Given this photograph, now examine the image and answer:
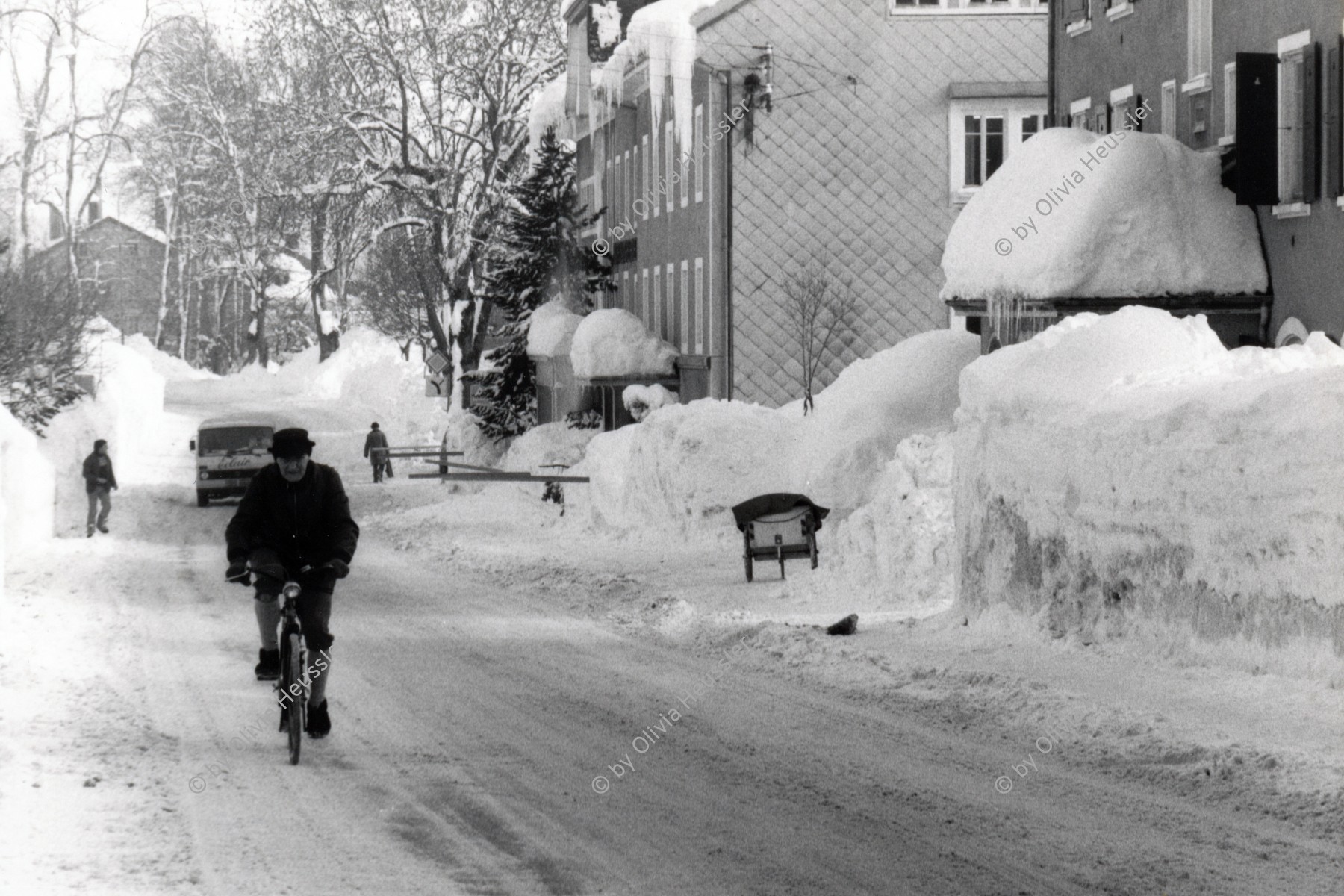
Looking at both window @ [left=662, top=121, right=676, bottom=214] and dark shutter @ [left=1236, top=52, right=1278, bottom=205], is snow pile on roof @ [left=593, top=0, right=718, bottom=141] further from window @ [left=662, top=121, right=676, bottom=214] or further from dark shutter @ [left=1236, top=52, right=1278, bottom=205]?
dark shutter @ [left=1236, top=52, right=1278, bottom=205]

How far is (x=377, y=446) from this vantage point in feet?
141

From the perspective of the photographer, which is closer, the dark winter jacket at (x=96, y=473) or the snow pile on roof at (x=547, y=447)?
the dark winter jacket at (x=96, y=473)

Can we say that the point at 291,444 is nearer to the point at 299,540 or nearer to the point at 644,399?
the point at 299,540

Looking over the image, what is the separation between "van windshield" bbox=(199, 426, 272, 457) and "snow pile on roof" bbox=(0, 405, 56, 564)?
25.0 ft

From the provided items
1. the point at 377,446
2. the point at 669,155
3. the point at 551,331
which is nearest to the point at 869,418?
the point at 669,155

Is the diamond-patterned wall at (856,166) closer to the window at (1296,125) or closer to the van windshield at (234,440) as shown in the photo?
the van windshield at (234,440)

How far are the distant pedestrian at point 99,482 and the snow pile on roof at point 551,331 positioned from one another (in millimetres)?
16323

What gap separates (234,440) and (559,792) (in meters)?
29.3

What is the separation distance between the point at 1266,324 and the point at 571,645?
11.3 meters

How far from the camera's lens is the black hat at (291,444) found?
1108 cm

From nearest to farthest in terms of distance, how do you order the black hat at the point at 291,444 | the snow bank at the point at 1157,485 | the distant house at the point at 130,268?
the black hat at the point at 291,444 < the snow bank at the point at 1157,485 < the distant house at the point at 130,268

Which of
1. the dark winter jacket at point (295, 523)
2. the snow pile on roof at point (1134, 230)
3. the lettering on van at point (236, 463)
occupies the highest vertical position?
the snow pile on roof at point (1134, 230)

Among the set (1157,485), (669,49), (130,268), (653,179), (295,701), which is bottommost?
(295,701)

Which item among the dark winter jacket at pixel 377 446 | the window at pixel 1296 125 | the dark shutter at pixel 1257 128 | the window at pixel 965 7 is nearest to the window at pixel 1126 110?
the dark shutter at pixel 1257 128
